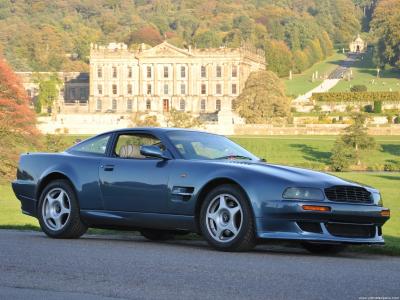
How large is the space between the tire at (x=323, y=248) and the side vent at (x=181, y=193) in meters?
1.35

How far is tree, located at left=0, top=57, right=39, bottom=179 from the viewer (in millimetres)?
55625

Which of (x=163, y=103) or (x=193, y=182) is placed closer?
(x=193, y=182)

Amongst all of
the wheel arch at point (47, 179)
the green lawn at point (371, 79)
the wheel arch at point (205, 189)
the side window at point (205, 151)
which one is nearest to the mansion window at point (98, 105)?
the green lawn at point (371, 79)

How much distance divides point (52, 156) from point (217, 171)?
2.62 m

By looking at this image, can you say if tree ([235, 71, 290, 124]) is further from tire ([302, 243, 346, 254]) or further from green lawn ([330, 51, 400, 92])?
tire ([302, 243, 346, 254])

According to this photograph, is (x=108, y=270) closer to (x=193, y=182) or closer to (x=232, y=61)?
(x=193, y=182)

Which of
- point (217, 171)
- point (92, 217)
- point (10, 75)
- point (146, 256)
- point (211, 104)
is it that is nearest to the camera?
point (146, 256)

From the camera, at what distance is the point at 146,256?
11.1 m

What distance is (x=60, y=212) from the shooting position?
13430mm

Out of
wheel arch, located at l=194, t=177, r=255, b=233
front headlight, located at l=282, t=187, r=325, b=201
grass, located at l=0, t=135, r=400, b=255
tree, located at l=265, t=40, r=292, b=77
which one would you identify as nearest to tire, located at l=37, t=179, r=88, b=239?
wheel arch, located at l=194, t=177, r=255, b=233

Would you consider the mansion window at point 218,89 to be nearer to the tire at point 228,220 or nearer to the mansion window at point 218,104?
the mansion window at point 218,104

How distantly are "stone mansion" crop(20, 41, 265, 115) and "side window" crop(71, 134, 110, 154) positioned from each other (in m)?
137

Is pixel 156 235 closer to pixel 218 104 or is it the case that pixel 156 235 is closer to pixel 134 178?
pixel 134 178

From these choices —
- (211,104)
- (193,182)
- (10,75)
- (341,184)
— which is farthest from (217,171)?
(211,104)
